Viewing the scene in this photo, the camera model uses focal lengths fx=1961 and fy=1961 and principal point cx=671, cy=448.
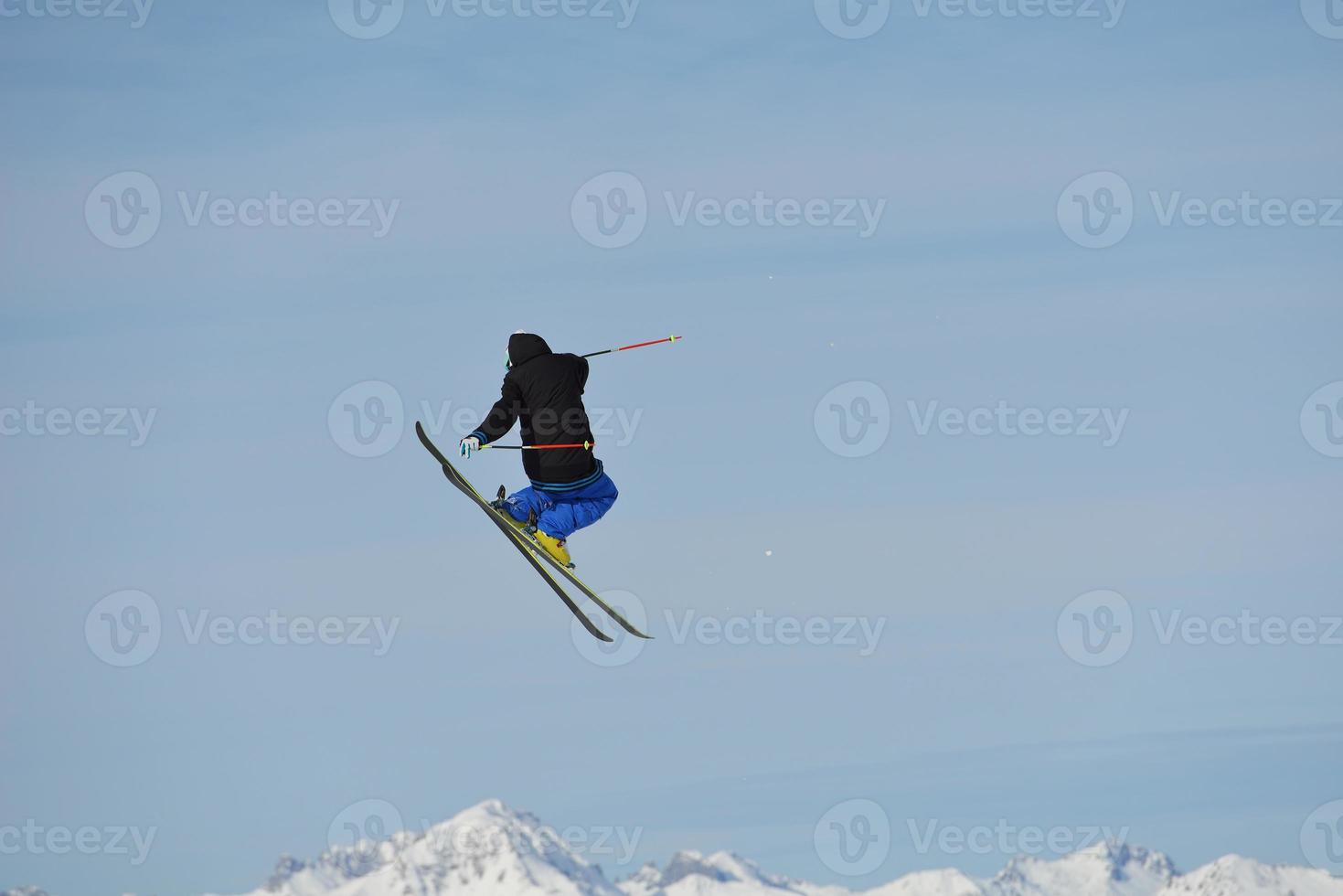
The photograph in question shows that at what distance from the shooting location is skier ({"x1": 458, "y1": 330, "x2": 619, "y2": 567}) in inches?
775

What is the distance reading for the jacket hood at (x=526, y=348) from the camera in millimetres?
19750

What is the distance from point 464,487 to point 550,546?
1.48m

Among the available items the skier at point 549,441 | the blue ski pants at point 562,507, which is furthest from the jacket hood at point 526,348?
the blue ski pants at point 562,507

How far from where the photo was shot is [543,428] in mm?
19969

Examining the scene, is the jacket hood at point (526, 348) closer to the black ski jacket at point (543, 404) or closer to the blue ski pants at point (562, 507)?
the black ski jacket at point (543, 404)

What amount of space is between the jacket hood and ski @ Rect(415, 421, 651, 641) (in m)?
1.81

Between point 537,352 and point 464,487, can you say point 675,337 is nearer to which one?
point 537,352

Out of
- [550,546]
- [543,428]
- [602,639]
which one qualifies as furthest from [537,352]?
[602,639]

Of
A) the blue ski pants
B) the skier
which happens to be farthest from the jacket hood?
the blue ski pants

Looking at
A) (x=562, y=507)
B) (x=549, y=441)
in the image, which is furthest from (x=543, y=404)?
(x=562, y=507)

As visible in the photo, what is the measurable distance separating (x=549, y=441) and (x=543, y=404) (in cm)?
45

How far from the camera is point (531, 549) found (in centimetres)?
2097

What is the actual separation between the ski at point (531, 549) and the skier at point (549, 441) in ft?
0.37

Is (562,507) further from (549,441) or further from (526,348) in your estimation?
(526,348)
